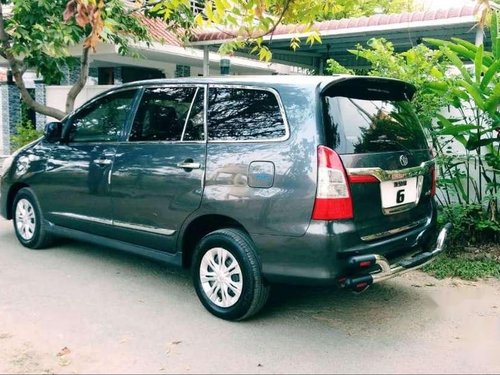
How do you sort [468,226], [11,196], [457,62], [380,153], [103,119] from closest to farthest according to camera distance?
[380,153], [103,119], [457,62], [468,226], [11,196]

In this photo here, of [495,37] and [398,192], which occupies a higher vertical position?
[495,37]

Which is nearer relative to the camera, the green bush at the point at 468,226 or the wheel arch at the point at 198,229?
the wheel arch at the point at 198,229

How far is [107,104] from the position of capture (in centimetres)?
→ 516

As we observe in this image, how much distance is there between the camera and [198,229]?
4316 mm

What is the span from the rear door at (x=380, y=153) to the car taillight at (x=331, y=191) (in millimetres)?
68

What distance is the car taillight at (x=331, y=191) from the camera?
347 centimetres

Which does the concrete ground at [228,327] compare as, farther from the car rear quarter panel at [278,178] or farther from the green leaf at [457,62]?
the green leaf at [457,62]

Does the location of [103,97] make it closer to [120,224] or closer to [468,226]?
[120,224]

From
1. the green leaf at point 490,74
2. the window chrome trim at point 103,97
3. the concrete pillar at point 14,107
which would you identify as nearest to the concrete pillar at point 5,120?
the concrete pillar at point 14,107

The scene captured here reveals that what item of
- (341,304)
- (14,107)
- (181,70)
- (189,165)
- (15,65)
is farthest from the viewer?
(181,70)

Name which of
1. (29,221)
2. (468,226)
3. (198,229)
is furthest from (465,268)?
(29,221)

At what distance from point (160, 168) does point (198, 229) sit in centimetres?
Answer: 60

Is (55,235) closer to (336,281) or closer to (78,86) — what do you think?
(336,281)

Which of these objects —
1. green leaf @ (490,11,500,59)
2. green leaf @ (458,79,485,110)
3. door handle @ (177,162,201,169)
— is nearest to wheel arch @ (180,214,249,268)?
door handle @ (177,162,201,169)
